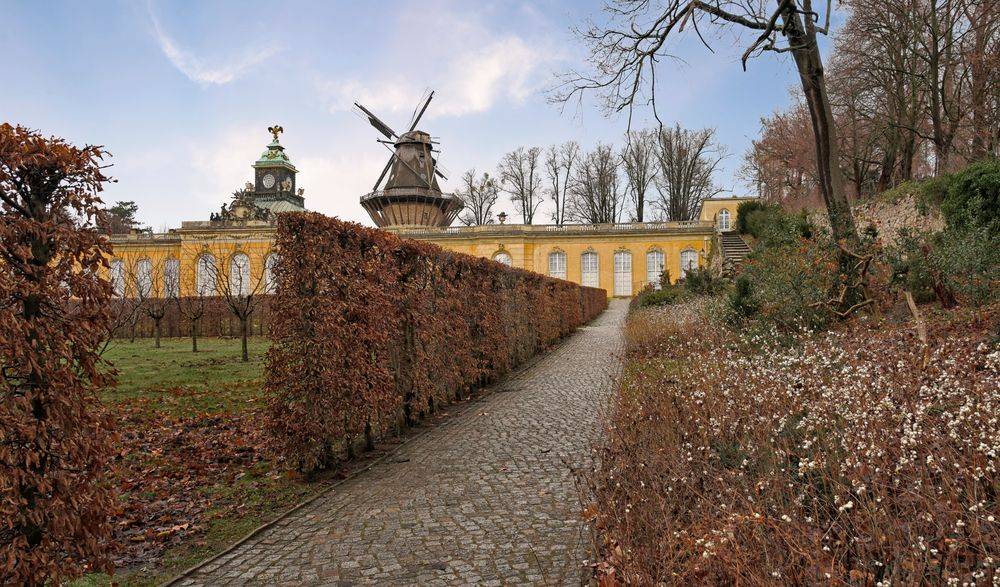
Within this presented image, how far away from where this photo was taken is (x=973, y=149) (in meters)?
17.0

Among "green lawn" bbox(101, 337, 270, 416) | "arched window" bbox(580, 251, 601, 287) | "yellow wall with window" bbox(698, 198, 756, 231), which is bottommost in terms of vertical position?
"green lawn" bbox(101, 337, 270, 416)

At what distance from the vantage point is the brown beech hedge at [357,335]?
484 cm

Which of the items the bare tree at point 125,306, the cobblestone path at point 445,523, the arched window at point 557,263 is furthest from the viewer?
the arched window at point 557,263

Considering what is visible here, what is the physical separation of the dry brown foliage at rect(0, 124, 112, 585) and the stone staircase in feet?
89.9

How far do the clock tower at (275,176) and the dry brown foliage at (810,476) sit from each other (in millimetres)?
48791

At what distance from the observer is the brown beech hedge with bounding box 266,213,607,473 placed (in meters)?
4.84

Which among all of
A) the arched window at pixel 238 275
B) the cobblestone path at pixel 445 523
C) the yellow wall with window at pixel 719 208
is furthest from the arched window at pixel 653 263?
the cobblestone path at pixel 445 523

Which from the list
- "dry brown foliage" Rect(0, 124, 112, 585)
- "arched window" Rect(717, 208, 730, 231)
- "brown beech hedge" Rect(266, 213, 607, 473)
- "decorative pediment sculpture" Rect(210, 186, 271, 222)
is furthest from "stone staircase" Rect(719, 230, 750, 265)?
"decorative pediment sculpture" Rect(210, 186, 271, 222)

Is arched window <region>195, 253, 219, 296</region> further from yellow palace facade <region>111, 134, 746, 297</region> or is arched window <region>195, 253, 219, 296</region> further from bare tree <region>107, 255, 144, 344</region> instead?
yellow palace facade <region>111, 134, 746, 297</region>

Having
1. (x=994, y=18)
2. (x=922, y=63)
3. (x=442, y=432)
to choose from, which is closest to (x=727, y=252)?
(x=922, y=63)

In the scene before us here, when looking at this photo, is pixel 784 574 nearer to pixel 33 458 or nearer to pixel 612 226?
pixel 33 458

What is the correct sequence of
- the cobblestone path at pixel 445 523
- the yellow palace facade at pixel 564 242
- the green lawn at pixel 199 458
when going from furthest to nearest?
the yellow palace facade at pixel 564 242 < the green lawn at pixel 199 458 < the cobblestone path at pixel 445 523

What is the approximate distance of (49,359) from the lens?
2.36 metres

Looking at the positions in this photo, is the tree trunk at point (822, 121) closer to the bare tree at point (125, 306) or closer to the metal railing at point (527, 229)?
the bare tree at point (125, 306)
